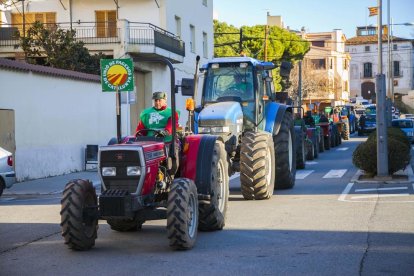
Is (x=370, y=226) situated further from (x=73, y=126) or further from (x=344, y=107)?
(x=344, y=107)

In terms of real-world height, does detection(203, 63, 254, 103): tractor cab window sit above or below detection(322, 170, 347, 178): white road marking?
above

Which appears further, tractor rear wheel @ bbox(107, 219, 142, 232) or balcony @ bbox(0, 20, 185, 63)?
balcony @ bbox(0, 20, 185, 63)

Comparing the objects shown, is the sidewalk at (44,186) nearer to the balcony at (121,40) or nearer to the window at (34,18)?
the balcony at (121,40)

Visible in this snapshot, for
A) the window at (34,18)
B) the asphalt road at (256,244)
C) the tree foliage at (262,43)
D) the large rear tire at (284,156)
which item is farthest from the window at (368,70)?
the asphalt road at (256,244)

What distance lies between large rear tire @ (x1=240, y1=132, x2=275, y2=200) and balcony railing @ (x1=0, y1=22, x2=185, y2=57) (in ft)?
62.9

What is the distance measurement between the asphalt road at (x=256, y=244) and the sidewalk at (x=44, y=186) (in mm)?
4102

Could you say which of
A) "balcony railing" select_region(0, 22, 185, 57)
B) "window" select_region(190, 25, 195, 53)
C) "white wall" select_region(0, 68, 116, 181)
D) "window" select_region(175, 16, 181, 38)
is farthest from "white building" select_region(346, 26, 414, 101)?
"white wall" select_region(0, 68, 116, 181)

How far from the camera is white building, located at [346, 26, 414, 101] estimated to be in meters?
114

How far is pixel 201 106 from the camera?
16219 millimetres

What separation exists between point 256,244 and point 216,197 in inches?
48.1

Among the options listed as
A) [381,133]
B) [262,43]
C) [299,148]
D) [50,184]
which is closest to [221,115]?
[381,133]

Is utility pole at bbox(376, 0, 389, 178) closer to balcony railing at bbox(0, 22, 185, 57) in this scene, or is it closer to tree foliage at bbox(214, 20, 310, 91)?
balcony railing at bbox(0, 22, 185, 57)

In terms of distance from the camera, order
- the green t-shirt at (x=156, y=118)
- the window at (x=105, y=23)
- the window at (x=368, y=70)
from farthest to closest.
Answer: the window at (x=368, y=70) < the window at (x=105, y=23) < the green t-shirt at (x=156, y=118)

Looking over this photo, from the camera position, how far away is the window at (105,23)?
118 feet
